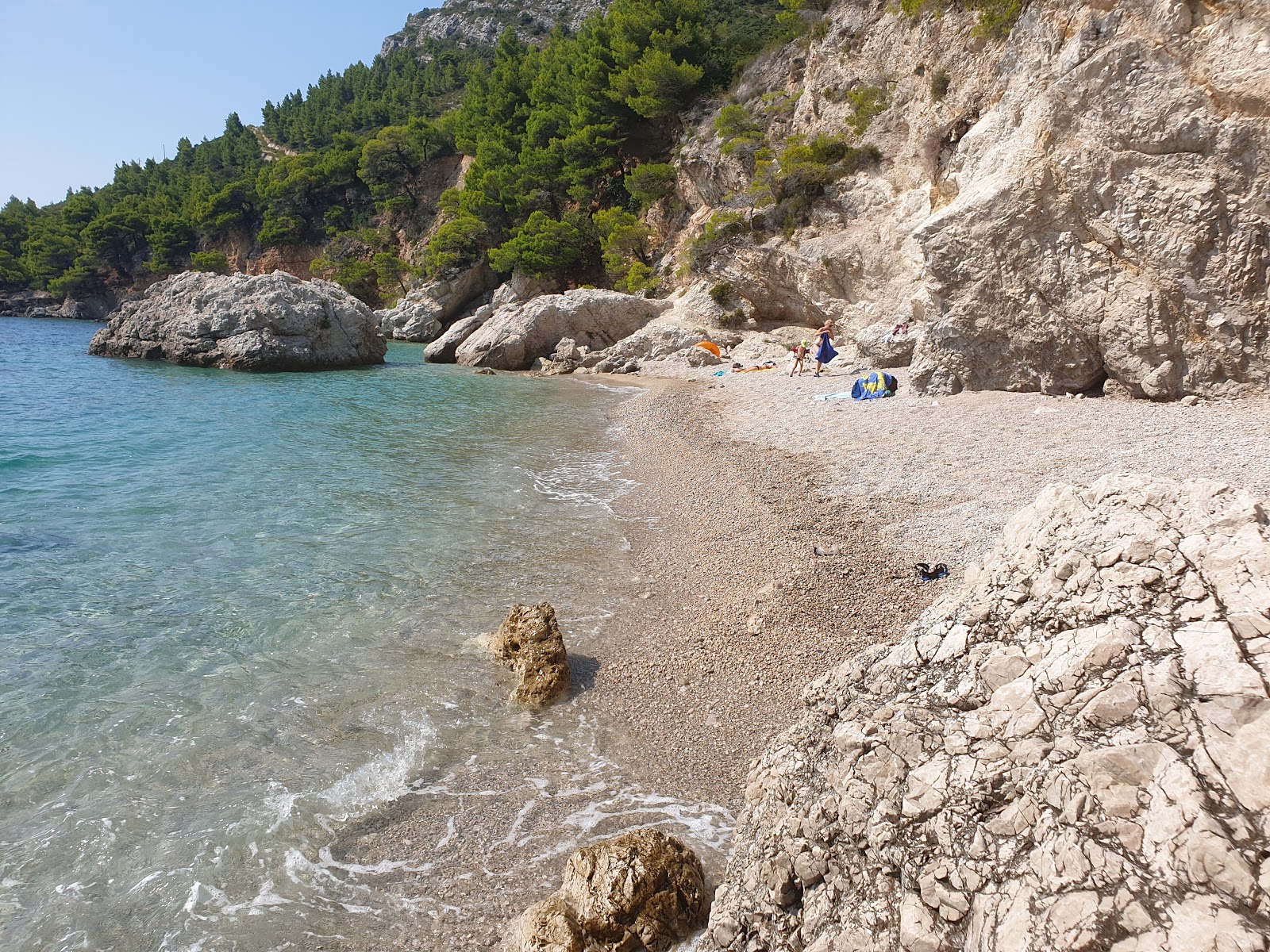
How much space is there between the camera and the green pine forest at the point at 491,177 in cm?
3603

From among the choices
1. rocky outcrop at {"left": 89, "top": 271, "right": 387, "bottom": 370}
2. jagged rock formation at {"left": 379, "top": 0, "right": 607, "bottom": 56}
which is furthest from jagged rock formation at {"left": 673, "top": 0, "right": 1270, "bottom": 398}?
jagged rock formation at {"left": 379, "top": 0, "right": 607, "bottom": 56}

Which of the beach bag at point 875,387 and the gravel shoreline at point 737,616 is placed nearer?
the gravel shoreline at point 737,616

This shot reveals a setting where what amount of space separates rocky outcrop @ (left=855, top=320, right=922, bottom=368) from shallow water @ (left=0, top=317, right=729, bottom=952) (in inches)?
412

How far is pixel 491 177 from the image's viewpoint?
49219mm

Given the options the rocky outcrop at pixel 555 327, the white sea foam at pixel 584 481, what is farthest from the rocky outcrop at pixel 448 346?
the white sea foam at pixel 584 481

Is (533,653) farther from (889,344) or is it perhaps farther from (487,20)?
(487,20)

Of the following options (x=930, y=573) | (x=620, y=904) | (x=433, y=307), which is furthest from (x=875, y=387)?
(x=433, y=307)

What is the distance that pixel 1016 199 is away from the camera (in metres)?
12.4

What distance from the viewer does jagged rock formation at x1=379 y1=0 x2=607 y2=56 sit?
4299 inches

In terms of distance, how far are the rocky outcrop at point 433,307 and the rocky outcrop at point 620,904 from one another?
4984 centimetres

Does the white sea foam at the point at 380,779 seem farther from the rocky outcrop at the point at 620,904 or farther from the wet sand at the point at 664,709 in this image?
the rocky outcrop at the point at 620,904

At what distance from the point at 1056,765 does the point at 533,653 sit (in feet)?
14.2

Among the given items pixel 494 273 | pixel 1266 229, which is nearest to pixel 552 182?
pixel 494 273

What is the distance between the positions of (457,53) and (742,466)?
386 feet
